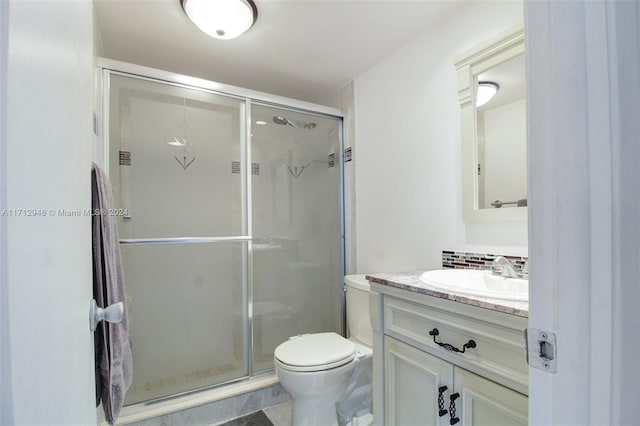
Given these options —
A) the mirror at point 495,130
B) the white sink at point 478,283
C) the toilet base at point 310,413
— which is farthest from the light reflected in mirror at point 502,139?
the toilet base at point 310,413

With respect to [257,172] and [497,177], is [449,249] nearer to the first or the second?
[497,177]

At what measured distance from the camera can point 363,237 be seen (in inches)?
88.4

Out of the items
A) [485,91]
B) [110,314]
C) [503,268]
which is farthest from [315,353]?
[485,91]

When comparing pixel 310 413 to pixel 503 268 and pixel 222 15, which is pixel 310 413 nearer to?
pixel 503 268

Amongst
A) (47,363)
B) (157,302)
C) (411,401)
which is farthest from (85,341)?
(157,302)

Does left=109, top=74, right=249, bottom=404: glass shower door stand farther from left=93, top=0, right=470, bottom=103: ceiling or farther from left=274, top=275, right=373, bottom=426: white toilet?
Answer: left=274, top=275, right=373, bottom=426: white toilet

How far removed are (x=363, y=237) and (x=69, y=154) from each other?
1.88 meters

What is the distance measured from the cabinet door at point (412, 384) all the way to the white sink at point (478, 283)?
9.6 inches

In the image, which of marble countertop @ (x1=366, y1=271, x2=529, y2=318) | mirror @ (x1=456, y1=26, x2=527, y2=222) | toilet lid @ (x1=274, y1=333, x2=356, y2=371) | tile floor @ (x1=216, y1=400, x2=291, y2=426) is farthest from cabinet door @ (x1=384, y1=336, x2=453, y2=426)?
tile floor @ (x1=216, y1=400, x2=291, y2=426)

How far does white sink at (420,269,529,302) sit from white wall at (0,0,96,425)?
37.8 inches

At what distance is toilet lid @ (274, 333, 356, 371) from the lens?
148 centimetres

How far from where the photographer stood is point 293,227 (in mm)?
2279

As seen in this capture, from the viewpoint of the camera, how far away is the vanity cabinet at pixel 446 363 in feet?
2.71

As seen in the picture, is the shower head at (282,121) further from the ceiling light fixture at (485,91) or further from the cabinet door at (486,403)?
the cabinet door at (486,403)
